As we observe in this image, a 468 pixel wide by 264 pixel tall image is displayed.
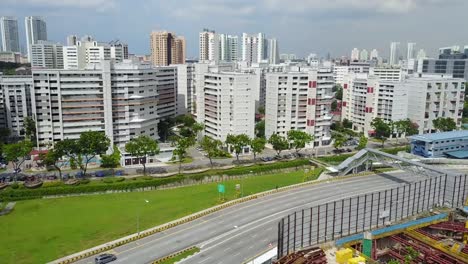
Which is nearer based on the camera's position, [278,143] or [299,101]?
[278,143]

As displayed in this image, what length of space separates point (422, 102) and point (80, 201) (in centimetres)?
8325

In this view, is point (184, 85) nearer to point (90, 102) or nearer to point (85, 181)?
point (90, 102)

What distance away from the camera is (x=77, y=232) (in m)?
42.5

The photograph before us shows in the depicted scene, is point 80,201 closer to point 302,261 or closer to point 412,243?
point 302,261

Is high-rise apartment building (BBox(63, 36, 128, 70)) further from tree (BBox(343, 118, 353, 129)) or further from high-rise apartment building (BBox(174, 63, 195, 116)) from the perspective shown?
tree (BBox(343, 118, 353, 129))

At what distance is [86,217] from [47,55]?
132 m

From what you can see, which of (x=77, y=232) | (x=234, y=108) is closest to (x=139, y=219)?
(x=77, y=232)

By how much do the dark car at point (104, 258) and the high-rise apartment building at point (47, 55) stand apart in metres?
138

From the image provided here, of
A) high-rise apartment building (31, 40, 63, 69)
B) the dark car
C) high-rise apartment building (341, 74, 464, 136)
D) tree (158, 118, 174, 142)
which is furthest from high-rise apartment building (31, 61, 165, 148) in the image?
high-rise apartment building (31, 40, 63, 69)

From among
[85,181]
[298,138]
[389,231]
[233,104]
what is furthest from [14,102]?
[389,231]

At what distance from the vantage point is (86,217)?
47.2 meters

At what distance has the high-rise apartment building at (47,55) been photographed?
156625mm

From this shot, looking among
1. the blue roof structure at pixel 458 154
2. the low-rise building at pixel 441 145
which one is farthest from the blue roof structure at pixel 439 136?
the blue roof structure at pixel 458 154

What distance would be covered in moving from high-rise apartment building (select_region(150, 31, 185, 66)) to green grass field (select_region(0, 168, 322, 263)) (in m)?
119
